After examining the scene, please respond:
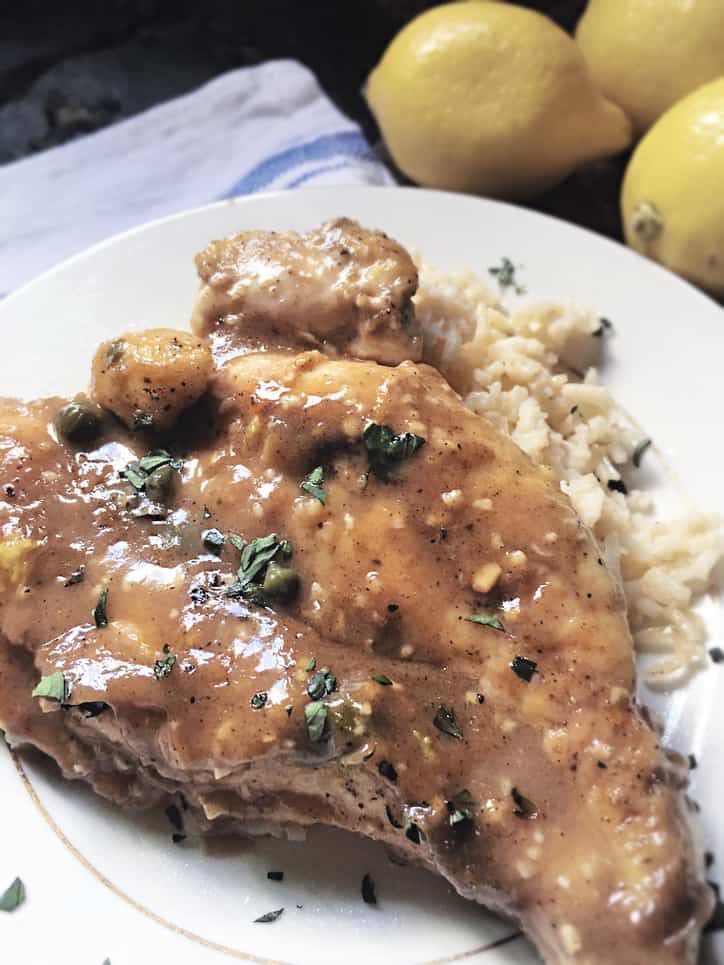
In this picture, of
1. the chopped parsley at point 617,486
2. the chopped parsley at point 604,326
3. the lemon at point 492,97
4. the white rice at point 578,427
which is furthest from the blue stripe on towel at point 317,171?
the chopped parsley at point 617,486

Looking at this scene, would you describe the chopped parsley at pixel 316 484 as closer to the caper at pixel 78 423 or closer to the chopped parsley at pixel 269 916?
the caper at pixel 78 423

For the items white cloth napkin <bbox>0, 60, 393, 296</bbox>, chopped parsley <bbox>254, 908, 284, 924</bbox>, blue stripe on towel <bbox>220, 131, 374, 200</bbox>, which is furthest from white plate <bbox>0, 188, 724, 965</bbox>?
blue stripe on towel <bbox>220, 131, 374, 200</bbox>

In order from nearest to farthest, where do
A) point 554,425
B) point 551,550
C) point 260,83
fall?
1. point 551,550
2. point 554,425
3. point 260,83

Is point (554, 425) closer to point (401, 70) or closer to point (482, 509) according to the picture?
point (482, 509)

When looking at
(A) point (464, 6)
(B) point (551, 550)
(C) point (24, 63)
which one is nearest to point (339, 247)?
(B) point (551, 550)

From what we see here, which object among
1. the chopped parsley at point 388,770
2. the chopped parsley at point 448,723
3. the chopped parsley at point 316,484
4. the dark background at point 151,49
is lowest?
the chopped parsley at point 388,770
